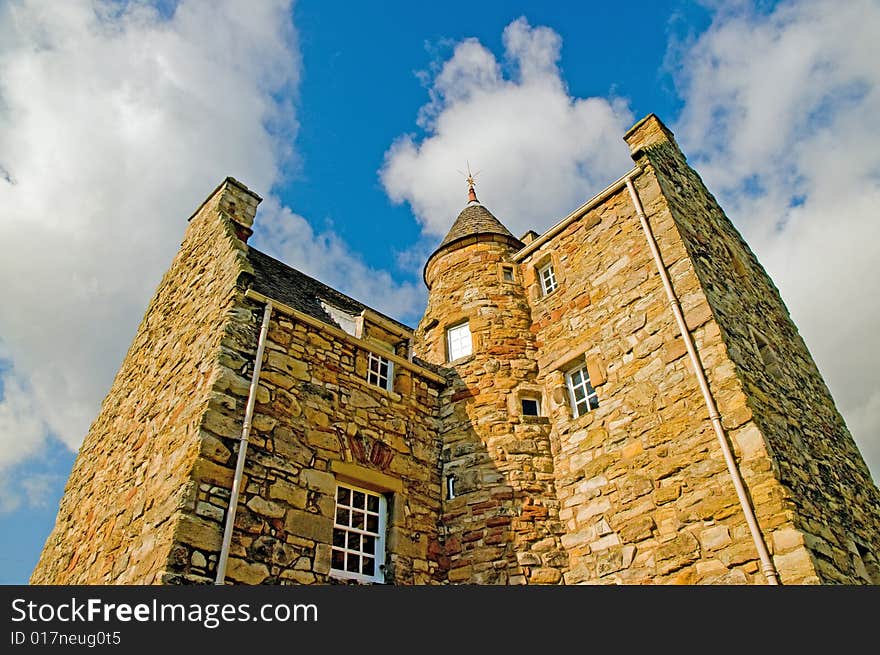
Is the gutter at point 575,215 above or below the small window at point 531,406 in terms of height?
above

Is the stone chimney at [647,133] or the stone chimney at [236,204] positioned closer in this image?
the stone chimney at [236,204]

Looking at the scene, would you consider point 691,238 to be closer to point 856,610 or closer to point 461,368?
point 461,368

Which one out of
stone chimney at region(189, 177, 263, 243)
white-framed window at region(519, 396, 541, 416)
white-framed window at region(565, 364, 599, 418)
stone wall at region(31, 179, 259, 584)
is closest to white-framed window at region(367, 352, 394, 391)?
white-framed window at region(519, 396, 541, 416)

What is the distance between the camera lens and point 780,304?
12.0 meters

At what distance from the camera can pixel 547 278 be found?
1195 centimetres

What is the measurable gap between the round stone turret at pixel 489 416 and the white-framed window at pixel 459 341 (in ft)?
0.08

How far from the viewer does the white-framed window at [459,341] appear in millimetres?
11469

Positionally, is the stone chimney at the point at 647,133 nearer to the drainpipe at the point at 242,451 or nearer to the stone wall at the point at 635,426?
the stone wall at the point at 635,426

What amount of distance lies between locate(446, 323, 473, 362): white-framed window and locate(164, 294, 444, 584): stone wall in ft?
4.29

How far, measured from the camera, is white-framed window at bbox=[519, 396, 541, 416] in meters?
10.2

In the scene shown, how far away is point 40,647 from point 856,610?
701cm

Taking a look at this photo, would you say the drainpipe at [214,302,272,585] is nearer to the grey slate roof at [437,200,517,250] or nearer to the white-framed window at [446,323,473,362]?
the white-framed window at [446,323,473,362]

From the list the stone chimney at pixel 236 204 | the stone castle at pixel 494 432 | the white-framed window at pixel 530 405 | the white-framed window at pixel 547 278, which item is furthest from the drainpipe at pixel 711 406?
the stone chimney at pixel 236 204

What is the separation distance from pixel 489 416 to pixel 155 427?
5.20 meters
